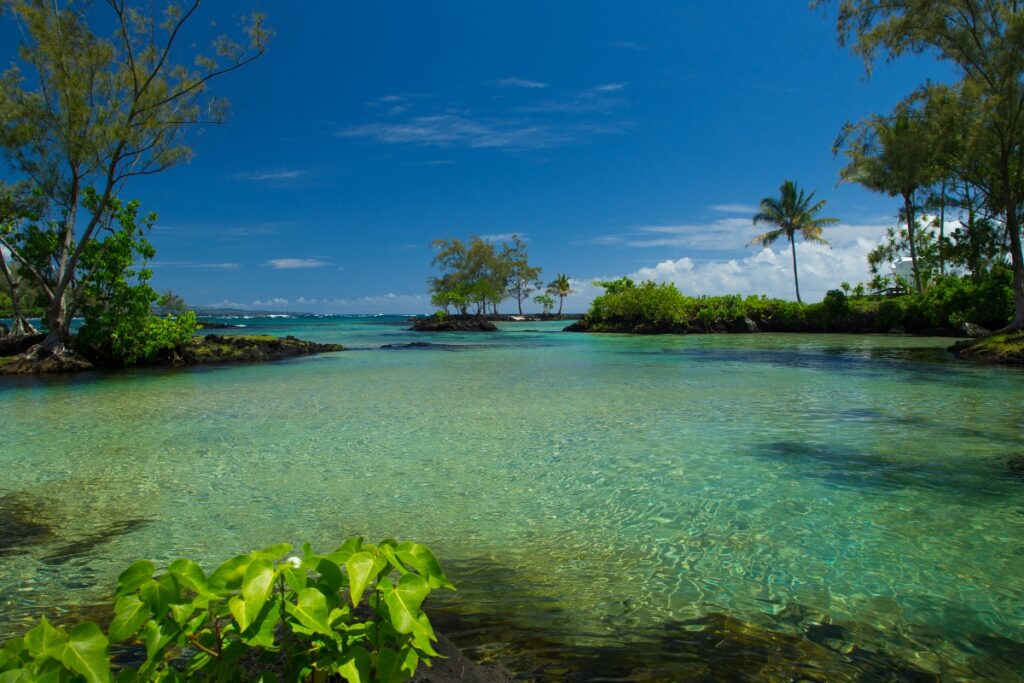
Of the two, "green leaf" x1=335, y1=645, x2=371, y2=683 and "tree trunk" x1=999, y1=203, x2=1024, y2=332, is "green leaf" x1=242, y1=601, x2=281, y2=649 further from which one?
"tree trunk" x1=999, y1=203, x2=1024, y2=332

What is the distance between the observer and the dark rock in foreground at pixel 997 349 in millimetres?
17344

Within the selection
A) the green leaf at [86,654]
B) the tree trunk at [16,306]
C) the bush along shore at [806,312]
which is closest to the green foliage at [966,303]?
the bush along shore at [806,312]

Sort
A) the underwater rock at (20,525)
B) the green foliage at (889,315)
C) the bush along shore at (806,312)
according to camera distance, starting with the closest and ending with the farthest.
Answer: the underwater rock at (20,525), the bush along shore at (806,312), the green foliage at (889,315)

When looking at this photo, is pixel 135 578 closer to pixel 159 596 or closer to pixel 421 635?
pixel 159 596

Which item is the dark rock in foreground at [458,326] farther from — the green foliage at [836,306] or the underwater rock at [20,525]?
the underwater rock at [20,525]

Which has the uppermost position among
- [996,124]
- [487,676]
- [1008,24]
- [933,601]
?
[1008,24]

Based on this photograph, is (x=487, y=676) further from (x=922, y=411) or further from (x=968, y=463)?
(x=922, y=411)

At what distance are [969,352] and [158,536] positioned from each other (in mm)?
23694

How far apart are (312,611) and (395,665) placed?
0.27 m

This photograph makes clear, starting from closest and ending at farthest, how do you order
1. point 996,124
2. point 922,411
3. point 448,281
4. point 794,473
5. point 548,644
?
point 548,644 < point 794,473 < point 922,411 < point 996,124 < point 448,281

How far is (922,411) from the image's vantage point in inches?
375

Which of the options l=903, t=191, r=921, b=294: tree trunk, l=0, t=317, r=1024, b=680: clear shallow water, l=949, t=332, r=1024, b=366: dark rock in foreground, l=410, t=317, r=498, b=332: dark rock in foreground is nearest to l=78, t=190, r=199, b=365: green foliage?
l=0, t=317, r=1024, b=680: clear shallow water

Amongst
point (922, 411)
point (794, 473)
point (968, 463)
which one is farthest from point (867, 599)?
point (922, 411)

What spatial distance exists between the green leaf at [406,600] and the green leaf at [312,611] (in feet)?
0.56
